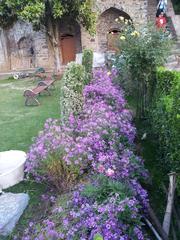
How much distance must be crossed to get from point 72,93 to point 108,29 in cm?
1291

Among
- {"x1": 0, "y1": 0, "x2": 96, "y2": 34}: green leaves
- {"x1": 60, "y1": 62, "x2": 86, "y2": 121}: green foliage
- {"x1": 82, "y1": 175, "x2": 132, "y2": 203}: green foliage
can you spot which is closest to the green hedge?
{"x1": 82, "y1": 175, "x2": 132, "y2": 203}: green foliage

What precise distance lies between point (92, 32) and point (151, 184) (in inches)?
490

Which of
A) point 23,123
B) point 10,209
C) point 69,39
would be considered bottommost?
point 10,209

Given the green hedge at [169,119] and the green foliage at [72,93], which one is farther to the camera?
the green foliage at [72,93]

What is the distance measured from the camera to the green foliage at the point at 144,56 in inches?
314

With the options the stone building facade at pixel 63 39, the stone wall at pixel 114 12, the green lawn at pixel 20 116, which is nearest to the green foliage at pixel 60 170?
the green lawn at pixel 20 116

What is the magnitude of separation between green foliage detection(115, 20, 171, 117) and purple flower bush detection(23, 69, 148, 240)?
4.86 feet

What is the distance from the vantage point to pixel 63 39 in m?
19.4

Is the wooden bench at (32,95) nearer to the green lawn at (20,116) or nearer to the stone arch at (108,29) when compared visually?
the green lawn at (20,116)

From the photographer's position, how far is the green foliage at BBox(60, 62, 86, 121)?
6953 millimetres

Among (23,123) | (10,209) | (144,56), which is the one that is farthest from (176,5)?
(10,209)

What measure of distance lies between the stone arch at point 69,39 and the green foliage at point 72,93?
11.5m

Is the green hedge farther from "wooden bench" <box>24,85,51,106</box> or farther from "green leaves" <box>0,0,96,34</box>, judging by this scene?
"green leaves" <box>0,0,96,34</box>

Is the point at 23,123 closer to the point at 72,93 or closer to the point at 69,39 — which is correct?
the point at 72,93
